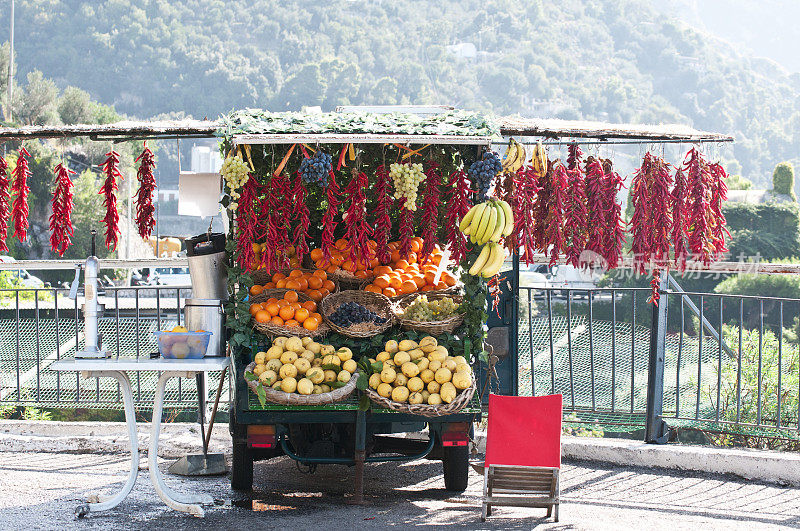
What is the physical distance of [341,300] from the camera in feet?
19.9

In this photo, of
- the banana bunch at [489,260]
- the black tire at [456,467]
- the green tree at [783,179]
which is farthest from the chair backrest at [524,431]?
the green tree at [783,179]

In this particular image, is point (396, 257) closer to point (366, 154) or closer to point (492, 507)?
point (366, 154)

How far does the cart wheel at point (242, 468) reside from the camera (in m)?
5.64

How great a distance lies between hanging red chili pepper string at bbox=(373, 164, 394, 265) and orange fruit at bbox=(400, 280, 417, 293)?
228 mm

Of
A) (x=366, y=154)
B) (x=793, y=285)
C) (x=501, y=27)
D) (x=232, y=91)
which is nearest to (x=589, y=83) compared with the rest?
(x=501, y=27)

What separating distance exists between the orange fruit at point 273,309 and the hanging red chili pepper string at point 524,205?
5.79ft

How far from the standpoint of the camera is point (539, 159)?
591cm

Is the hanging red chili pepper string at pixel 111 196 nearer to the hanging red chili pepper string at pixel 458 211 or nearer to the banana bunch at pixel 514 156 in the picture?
the hanging red chili pepper string at pixel 458 211

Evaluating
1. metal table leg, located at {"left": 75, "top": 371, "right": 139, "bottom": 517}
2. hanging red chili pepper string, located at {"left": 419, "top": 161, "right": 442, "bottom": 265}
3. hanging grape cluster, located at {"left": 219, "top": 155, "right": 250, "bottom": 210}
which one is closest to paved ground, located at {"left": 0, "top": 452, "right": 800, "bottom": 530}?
metal table leg, located at {"left": 75, "top": 371, "right": 139, "bottom": 517}

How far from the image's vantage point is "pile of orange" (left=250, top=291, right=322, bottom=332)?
550 cm

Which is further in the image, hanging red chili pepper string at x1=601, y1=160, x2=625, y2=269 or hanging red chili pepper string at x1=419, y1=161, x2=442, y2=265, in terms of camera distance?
hanging red chili pepper string at x1=601, y1=160, x2=625, y2=269

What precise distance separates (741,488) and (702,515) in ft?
2.69

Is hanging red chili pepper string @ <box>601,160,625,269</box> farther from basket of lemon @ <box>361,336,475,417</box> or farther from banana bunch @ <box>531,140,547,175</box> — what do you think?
basket of lemon @ <box>361,336,475,417</box>

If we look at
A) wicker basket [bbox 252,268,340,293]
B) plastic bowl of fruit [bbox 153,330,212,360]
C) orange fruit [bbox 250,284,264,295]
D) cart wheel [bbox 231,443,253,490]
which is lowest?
cart wheel [bbox 231,443,253,490]
